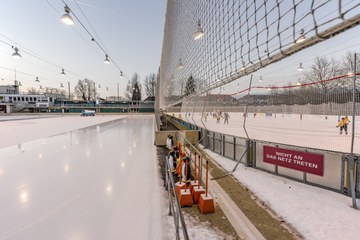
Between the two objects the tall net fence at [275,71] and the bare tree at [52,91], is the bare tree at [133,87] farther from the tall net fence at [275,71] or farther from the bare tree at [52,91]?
the tall net fence at [275,71]

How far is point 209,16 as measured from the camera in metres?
6.98

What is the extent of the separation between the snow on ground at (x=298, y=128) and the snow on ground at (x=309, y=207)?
1499mm

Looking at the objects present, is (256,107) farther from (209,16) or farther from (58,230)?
(58,230)

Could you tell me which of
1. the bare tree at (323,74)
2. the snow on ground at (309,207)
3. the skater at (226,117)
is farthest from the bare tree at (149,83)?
the snow on ground at (309,207)

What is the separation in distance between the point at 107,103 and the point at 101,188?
6113 cm

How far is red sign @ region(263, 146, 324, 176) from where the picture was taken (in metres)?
3.95

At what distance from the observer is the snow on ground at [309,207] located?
2641 millimetres

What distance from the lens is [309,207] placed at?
3271 mm

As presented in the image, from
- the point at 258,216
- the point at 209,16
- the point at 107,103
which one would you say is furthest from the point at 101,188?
the point at 107,103

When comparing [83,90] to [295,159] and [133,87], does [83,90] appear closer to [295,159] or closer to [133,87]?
[133,87]

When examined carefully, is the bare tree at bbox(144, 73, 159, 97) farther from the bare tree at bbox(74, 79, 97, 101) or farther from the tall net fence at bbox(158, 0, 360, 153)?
the tall net fence at bbox(158, 0, 360, 153)

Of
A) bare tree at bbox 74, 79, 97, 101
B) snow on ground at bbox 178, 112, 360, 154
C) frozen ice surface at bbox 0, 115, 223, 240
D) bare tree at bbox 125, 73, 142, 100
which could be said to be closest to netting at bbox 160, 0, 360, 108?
snow on ground at bbox 178, 112, 360, 154

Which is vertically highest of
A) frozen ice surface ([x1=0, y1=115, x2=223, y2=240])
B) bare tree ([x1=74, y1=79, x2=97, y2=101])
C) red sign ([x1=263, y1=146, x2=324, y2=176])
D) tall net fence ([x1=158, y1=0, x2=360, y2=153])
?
bare tree ([x1=74, y1=79, x2=97, y2=101])

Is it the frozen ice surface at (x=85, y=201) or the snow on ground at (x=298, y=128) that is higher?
the snow on ground at (x=298, y=128)
